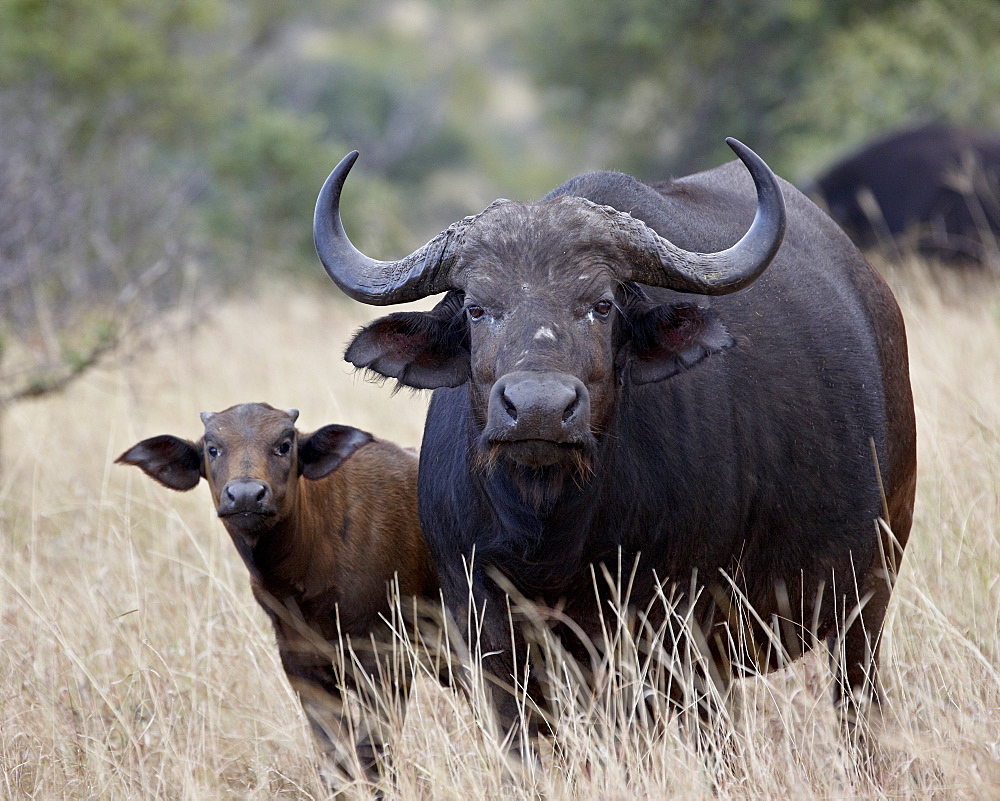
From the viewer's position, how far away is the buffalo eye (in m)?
4.16

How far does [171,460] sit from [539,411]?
2.35 metres

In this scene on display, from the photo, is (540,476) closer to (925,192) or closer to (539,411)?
(539,411)

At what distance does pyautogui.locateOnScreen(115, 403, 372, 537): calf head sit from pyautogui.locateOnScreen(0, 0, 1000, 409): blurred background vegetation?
2.79 meters

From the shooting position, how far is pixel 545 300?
161 inches

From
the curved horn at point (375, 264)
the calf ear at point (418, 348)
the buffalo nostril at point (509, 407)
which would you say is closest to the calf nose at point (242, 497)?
the calf ear at point (418, 348)

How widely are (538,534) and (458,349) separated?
736 millimetres

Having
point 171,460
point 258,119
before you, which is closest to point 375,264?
point 171,460

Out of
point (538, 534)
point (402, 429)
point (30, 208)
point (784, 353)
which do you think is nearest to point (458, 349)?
point (538, 534)

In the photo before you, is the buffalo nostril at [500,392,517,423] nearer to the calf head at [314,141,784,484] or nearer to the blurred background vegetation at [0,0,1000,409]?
the calf head at [314,141,784,484]

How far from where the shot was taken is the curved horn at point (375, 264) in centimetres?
439

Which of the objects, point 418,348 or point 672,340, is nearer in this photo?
point 672,340

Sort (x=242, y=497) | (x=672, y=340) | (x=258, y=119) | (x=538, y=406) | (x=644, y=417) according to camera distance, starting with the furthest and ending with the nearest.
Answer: (x=258, y=119) < (x=242, y=497) < (x=644, y=417) < (x=672, y=340) < (x=538, y=406)

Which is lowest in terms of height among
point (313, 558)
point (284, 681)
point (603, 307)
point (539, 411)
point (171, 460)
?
point (284, 681)

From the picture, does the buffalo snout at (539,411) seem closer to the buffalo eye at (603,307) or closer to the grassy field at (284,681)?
the buffalo eye at (603,307)
